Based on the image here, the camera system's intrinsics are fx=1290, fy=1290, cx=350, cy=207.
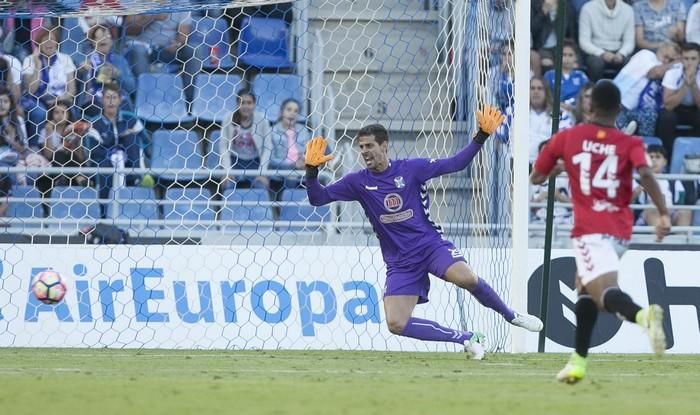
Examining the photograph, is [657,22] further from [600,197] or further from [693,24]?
[600,197]

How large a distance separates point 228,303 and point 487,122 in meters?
3.07

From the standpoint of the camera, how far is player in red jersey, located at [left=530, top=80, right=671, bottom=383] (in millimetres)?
6723

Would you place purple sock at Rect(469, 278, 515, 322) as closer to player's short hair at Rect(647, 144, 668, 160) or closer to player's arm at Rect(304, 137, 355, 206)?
player's arm at Rect(304, 137, 355, 206)

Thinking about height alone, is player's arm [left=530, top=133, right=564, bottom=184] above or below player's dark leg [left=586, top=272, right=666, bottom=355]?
above

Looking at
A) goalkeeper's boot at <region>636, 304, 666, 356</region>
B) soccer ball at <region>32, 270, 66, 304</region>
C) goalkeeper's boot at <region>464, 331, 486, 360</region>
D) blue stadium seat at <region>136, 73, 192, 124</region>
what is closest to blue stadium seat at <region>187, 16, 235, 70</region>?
blue stadium seat at <region>136, 73, 192, 124</region>

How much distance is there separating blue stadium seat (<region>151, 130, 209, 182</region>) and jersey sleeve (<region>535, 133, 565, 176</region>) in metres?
6.62

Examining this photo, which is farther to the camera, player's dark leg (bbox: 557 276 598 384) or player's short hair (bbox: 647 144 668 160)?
player's short hair (bbox: 647 144 668 160)

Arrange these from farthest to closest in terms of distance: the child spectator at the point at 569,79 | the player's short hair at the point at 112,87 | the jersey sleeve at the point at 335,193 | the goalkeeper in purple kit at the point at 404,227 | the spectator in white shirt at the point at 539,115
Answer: the child spectator at the point at 569,79, the spectator in white shirt at the point at 539,115, the player's short hair at the point at 112,87, the jersey sleeve at the point at 335,193, the goalkeeper in purple kit at the point at 404,227

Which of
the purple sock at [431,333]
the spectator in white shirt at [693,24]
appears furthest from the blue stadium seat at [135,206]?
the spectator in white shirt at [693,24]

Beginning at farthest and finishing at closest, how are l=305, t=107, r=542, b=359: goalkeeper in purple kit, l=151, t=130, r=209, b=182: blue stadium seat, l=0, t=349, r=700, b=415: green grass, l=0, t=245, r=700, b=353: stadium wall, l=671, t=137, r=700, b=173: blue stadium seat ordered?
1. l=671, t=137, r=700, b=173: blue stadium seat
2. l=151, t=130, r=209, b=182: blue stadium seat
3. l=0, t=245, r=700, b=353: stadium wall
4. l=305, t=107, r=542, b=359: goalkeeper in purple kit
5. l=0, t=349, r=700, b=415: green grass

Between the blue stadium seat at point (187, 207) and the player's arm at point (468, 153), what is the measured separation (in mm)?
3507

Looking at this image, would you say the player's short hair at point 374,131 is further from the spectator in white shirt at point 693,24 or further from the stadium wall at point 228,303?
the spectator in white shirt at point 693,24

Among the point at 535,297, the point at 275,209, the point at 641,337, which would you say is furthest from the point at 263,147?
the point at 641,337

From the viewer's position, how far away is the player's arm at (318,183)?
9.55m
